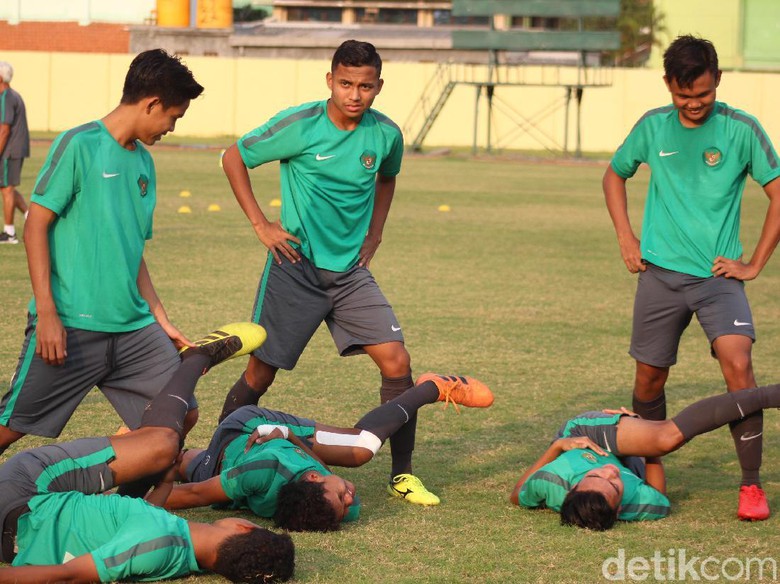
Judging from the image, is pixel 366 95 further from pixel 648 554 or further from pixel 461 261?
pixel 461 261

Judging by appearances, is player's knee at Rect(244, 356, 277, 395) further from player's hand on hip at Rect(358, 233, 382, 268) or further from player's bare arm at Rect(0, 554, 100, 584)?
player's bare arm at Rect(0, 554, 100, 584)

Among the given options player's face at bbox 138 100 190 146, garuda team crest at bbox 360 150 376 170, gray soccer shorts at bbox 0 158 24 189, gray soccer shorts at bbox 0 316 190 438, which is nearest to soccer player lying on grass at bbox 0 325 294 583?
gray soccer shorts at bbox 0 316 190 438

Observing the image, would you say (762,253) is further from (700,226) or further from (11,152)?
(11,152)

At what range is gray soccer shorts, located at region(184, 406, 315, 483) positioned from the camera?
5824 mm

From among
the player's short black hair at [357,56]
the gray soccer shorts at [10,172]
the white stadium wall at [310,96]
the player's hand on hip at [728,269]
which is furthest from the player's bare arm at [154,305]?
the white stadium wall at [310,96]

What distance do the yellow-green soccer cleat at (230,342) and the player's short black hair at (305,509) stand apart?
64cm

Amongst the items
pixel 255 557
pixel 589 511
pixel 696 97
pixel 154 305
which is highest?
pixel 696 97

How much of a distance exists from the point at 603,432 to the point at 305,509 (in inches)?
60.5

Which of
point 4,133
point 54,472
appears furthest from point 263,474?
point 4,133

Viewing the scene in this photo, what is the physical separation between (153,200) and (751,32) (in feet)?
186

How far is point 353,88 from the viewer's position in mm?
6152

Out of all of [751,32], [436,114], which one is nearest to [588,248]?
[436,114]

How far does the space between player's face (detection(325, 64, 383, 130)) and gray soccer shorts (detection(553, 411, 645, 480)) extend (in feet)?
6.13

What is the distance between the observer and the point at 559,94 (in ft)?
144
